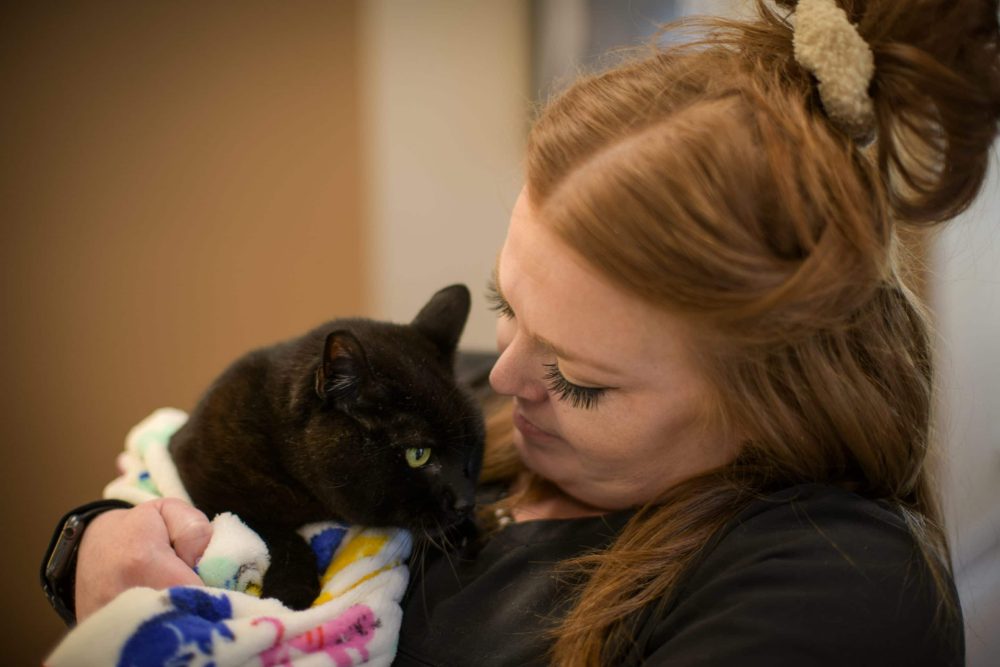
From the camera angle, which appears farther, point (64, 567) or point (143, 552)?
point (64, 567)

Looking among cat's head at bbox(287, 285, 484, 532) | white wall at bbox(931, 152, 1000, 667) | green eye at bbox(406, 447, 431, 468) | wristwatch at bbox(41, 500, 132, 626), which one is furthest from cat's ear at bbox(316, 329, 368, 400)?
white wall at bbox(931, 152, 1000, 667)

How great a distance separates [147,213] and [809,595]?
216 cm

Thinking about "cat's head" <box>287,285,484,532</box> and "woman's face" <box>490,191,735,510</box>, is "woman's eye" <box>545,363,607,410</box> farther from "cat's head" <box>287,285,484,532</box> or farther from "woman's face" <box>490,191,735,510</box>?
"cat's head" <box>287,285,484,532</box>

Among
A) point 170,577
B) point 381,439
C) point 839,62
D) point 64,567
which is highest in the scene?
point 839,62

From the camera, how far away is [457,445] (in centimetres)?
107

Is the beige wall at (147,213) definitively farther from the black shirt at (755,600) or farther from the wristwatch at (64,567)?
the black shirt at (755,600)

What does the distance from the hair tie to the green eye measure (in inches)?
25.7

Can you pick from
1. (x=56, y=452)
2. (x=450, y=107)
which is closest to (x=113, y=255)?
(x=56, y=452)

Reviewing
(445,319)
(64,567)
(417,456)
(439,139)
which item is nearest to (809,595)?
(417,456)

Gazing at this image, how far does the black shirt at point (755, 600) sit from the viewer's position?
0.71 m

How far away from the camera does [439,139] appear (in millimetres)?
2387

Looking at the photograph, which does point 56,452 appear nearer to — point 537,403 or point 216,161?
point 216,161

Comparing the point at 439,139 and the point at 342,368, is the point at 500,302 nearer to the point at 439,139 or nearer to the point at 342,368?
the point at 342,368

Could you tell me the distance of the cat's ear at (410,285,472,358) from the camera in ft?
3.86
